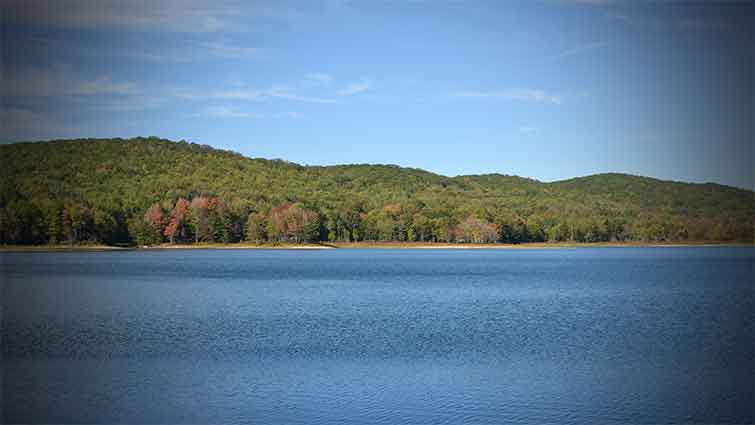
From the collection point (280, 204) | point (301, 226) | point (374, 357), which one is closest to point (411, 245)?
point (301, 226)

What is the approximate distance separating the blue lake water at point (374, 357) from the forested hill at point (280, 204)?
73360 mm

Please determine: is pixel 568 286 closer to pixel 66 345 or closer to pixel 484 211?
pixel 66 345

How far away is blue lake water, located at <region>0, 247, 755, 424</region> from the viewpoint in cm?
1630

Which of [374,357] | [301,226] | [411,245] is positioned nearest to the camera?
[374,357]

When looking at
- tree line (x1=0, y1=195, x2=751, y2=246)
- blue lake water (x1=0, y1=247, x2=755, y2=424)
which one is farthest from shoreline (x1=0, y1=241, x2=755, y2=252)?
blue lake water (x1=0, y1=247, x2=755, y2=424)

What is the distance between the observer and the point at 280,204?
139 m

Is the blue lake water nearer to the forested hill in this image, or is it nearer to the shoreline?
the forested hill

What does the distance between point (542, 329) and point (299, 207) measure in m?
107

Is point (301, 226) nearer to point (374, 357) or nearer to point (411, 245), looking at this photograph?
point (411, 245)

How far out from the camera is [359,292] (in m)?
44.7

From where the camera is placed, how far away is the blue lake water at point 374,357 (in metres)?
16.3

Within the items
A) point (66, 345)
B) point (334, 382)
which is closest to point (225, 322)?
point (66, 345)

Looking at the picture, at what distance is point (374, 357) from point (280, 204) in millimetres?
118380

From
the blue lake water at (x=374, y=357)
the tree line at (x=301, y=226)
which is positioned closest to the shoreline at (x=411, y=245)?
the tree line at (x=301, y=226)
